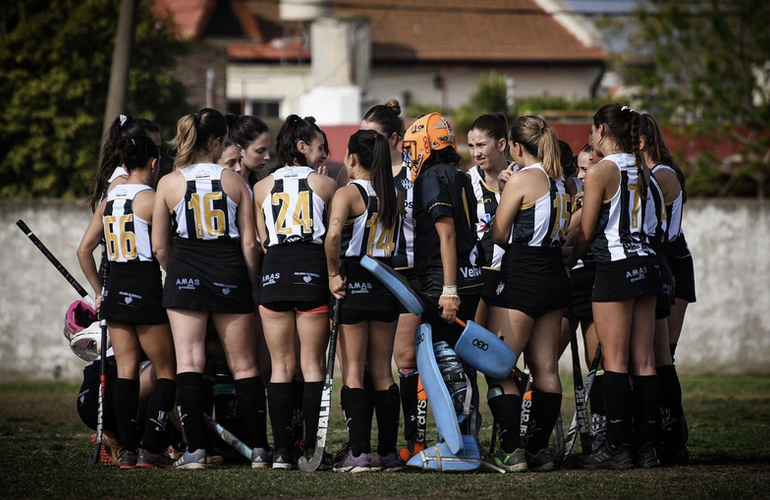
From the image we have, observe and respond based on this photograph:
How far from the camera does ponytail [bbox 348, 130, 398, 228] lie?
6.55m

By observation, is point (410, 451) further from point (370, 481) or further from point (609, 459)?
point (609, 459)

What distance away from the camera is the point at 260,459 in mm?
6723

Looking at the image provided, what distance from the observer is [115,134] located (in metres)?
7.17

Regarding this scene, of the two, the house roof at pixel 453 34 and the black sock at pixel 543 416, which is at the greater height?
the house roof at pixel 453 34

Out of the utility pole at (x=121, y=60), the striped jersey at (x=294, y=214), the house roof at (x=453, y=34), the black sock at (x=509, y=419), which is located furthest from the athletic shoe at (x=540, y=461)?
the house roof at (x=453, y=34)

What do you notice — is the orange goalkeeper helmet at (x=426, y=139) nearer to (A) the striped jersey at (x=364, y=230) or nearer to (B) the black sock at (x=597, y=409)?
(A) the striped jersey at (x=364, y=230)

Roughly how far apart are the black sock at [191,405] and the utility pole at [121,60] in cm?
914

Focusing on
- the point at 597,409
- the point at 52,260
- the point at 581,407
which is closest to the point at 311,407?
the point at 581,407

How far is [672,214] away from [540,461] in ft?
6.39

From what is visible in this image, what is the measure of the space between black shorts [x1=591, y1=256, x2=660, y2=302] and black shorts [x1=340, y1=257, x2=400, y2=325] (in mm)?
1322

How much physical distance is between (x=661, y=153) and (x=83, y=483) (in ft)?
14.2

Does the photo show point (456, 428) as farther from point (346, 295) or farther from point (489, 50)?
point (489, 50)

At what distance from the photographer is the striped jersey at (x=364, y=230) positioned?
654 centimetres

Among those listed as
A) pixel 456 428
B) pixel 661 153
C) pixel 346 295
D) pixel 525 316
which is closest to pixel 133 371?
pixel 346 295
